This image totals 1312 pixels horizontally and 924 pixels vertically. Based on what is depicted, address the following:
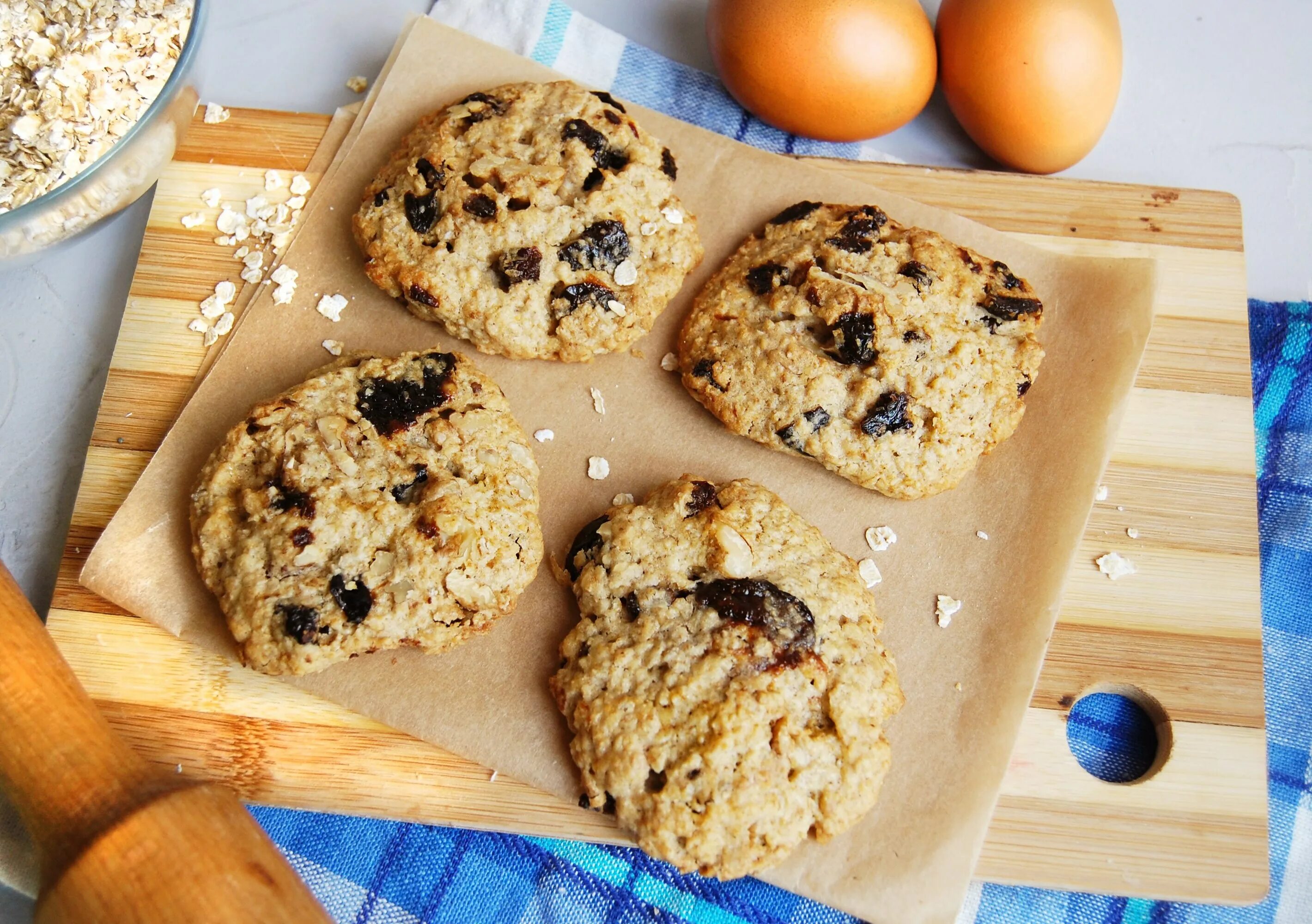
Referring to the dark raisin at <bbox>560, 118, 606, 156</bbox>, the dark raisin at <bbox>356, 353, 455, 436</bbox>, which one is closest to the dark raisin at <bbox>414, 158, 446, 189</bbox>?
the dark raisin at <bbox>560, 118, 606, 156</bbox>

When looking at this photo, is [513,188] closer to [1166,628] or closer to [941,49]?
[941,49]

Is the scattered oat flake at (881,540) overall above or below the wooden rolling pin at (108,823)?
above

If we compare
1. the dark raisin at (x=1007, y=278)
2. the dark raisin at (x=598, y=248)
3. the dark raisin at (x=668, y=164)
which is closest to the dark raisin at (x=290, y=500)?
the dark raisin at (x=598, y=248)

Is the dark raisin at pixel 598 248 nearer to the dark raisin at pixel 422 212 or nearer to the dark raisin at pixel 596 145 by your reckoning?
the dark raisin at pixel 596 145

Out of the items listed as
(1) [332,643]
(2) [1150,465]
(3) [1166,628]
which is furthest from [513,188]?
(3) [1166,628]

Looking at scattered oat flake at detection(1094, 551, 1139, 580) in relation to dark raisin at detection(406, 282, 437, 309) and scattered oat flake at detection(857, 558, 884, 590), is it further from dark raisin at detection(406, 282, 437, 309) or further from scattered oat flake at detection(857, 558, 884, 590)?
dark raisin at detection(406, 282, 437, 309)
